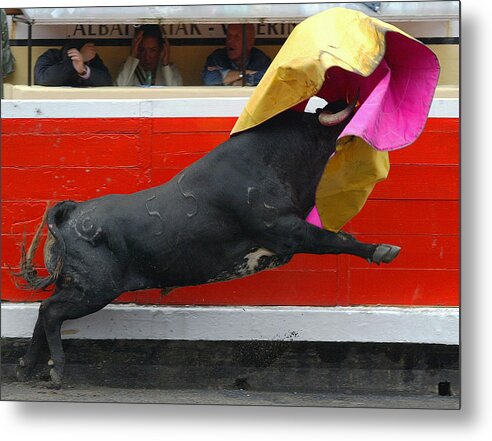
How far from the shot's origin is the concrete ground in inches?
139

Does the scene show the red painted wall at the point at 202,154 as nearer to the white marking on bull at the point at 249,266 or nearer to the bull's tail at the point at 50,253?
the bull's tail at the point at 50,253

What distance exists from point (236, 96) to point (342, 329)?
34.1 inches

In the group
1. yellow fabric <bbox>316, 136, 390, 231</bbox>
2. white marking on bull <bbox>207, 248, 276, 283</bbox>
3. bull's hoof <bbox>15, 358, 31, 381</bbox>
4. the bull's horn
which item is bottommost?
bull's hoof <bbox>15, 358, 31, 381</bbox>

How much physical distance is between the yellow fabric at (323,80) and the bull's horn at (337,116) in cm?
8

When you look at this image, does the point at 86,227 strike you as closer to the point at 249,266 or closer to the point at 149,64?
the point at 249,266

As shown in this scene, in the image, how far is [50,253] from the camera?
11.0 feet

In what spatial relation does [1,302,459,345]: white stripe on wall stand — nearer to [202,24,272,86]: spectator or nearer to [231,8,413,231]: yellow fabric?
[231,8,413,231]: yellow fabric

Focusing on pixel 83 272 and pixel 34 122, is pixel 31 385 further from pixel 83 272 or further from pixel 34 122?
pixel 34 122

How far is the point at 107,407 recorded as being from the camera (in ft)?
11.4

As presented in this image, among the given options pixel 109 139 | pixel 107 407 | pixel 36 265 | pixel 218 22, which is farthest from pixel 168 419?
pixel 218 22

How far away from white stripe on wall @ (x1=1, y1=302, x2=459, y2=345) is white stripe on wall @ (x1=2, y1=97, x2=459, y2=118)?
66 centimetres

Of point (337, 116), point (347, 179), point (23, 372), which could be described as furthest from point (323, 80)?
point (23, 372)

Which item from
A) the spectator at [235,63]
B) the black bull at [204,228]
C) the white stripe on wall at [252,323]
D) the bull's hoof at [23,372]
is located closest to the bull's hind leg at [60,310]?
the black bull at [204,228]

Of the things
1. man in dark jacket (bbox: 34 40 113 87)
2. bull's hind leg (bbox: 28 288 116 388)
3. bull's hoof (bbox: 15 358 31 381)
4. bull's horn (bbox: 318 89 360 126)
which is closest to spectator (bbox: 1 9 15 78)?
man in dark jacket (bbox: 34 40 113 87)
